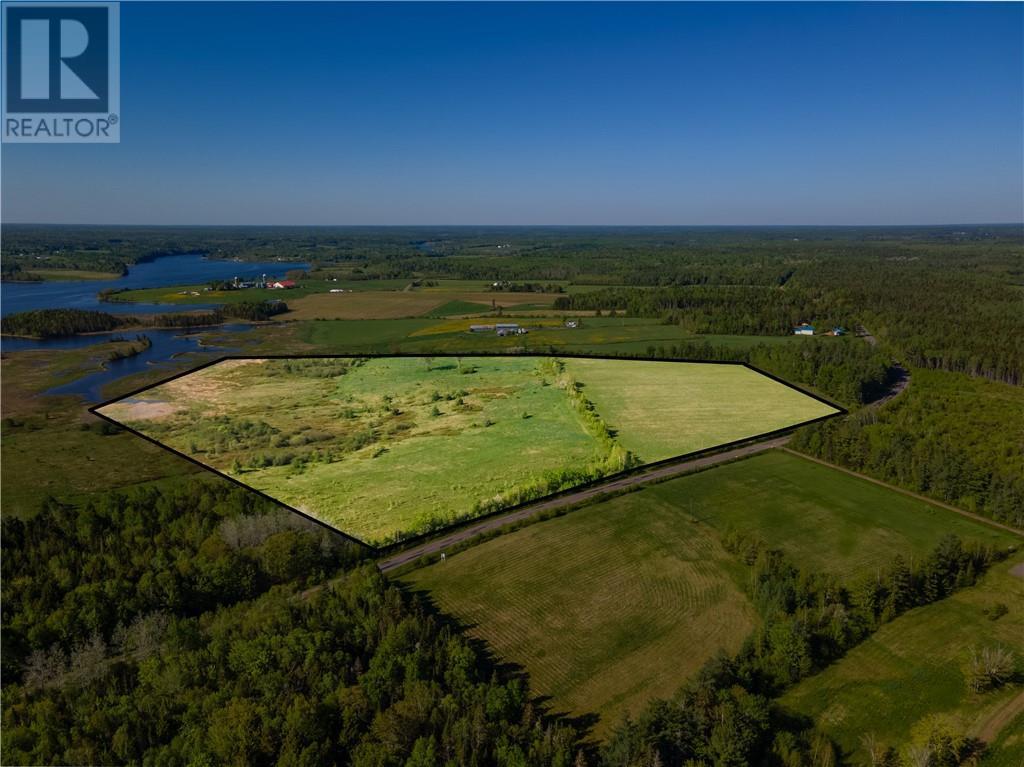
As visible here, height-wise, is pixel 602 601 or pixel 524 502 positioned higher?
pixel 524 502

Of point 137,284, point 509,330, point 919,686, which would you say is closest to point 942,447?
point 919,686

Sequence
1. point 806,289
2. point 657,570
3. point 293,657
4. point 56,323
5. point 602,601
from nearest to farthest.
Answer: point 293,657, point 602,601, point 657,570, point 56,323, point 806,289

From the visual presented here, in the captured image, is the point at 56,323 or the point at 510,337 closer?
the point at 510,337

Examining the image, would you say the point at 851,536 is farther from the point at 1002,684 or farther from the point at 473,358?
the point at 473,358

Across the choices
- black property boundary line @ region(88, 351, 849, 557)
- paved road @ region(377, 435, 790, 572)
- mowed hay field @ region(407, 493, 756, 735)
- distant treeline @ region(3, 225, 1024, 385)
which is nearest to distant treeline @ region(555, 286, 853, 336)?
distant treeline @ region(3, 225, 1024, 385)

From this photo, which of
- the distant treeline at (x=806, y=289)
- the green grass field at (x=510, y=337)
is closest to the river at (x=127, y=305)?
the green grass field at (x=510, y=337)

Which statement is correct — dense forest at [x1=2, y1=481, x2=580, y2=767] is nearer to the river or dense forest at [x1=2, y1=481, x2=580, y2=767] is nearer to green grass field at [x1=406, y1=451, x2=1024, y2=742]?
green grass field at [x1=406, y1=451, x2=1024, y2=742]

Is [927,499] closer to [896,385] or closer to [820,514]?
[820,514]
